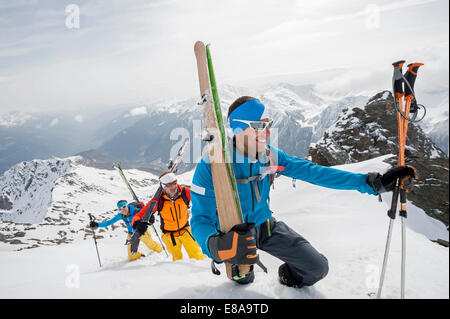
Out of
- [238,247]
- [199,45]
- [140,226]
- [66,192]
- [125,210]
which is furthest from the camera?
[66,192]

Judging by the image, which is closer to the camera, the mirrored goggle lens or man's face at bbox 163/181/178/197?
the mirrored goggle lens

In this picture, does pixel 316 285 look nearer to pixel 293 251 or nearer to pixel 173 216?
pixel 293 251

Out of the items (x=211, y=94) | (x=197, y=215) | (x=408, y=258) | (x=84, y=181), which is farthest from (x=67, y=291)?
(x=84, y=181)

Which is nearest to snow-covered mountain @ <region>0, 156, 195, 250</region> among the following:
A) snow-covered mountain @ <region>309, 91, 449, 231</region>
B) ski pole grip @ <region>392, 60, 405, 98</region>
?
snow-covered mountain @ <region>309, 91, 449, 231</region>

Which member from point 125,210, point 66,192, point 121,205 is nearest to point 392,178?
point 125,210

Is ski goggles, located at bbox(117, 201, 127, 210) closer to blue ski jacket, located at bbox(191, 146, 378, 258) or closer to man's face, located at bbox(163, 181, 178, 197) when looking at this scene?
man's face, located at bbox(163, 181, 178, 197)

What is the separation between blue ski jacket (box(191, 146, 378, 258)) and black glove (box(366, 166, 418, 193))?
9cm

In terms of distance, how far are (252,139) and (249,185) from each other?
61 centimetres

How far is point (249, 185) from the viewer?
3.16m

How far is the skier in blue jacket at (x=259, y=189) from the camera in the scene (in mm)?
2727

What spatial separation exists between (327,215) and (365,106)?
78.1 feet

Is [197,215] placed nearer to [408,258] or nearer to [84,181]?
[408,258]

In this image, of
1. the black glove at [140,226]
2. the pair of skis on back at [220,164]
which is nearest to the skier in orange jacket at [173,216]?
the black glove at [140,226]

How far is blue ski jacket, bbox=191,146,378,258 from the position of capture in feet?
9.39
